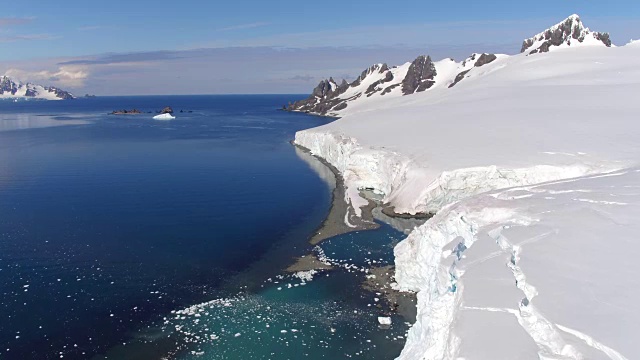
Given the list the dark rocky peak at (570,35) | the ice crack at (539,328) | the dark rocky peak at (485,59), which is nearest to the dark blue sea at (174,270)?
the ice crack at (539,328)

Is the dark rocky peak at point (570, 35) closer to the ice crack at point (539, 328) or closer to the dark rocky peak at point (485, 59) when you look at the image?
the dark rocky peak at point (485, 59)

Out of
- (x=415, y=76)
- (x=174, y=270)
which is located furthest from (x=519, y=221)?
(x=415, y=76)

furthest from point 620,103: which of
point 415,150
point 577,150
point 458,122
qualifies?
point 415,150

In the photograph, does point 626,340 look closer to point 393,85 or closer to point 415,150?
point 415,150

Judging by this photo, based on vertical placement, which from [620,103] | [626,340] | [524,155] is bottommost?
[626,340]

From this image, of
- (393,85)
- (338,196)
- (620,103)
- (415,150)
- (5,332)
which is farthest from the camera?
(393,85)
